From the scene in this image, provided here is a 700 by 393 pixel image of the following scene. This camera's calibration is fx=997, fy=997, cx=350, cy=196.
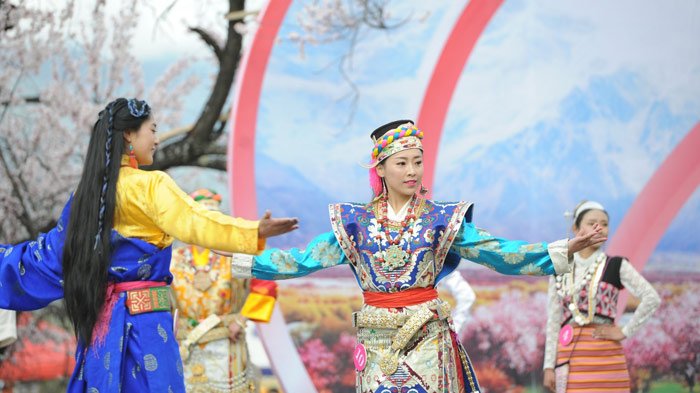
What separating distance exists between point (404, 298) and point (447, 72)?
3.07m

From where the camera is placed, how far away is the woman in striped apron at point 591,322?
474 centimetres

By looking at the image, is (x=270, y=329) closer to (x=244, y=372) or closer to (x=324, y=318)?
(x=324, y=318)

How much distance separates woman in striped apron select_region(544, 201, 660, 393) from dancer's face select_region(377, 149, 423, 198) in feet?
4.58

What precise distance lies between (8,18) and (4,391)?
110 inches

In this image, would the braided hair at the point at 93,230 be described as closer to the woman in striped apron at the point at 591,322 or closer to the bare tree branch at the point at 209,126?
the woman in striped apron at the point at 591,322

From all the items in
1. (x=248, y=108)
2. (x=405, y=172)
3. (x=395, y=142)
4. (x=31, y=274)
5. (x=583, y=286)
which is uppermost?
(x=248, y=108)

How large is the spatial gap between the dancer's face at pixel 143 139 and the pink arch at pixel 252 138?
3024 millimetres

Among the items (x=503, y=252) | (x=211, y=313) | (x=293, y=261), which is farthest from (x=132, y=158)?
(x=211, y=313)

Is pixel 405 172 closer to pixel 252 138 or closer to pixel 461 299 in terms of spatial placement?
pixel 461 299

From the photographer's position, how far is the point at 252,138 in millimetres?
6629

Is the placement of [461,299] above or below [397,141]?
below

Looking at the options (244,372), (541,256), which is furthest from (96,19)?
(541,256)

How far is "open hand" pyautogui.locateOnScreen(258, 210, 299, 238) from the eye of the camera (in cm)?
310

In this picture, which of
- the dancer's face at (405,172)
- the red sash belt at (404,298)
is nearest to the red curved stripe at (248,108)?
the dancer's face at (405,172)
